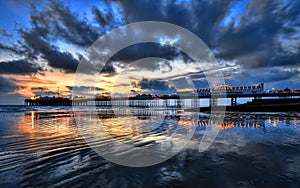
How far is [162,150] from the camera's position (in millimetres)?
6320

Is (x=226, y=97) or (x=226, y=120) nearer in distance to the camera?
(x=226, y=120)

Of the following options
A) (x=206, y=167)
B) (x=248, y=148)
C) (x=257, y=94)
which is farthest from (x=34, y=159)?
(x=257, y=94)

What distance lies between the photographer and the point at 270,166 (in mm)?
4586

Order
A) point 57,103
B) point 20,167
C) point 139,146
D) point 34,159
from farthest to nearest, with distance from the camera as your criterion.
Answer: point 57,103, point 139,146, point 34,159, point 20,167

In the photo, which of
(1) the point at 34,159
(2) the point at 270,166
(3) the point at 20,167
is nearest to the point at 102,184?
(3) the point at 20,167

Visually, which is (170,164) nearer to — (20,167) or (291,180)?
(291,180)

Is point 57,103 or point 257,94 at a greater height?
point 257,94

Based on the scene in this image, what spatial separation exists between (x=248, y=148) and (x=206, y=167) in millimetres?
3132

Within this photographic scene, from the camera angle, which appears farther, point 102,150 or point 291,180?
point 102,150

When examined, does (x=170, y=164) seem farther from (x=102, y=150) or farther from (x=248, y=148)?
(x=248, y=148)

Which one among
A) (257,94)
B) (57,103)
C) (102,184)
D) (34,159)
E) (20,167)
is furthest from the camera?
(57,103)

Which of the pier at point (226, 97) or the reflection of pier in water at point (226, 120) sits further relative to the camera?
the pier at point (226, 97)

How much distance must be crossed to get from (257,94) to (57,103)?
161 metres

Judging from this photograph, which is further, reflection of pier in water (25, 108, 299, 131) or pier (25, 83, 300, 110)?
pier (25, 83, 300, 110)
